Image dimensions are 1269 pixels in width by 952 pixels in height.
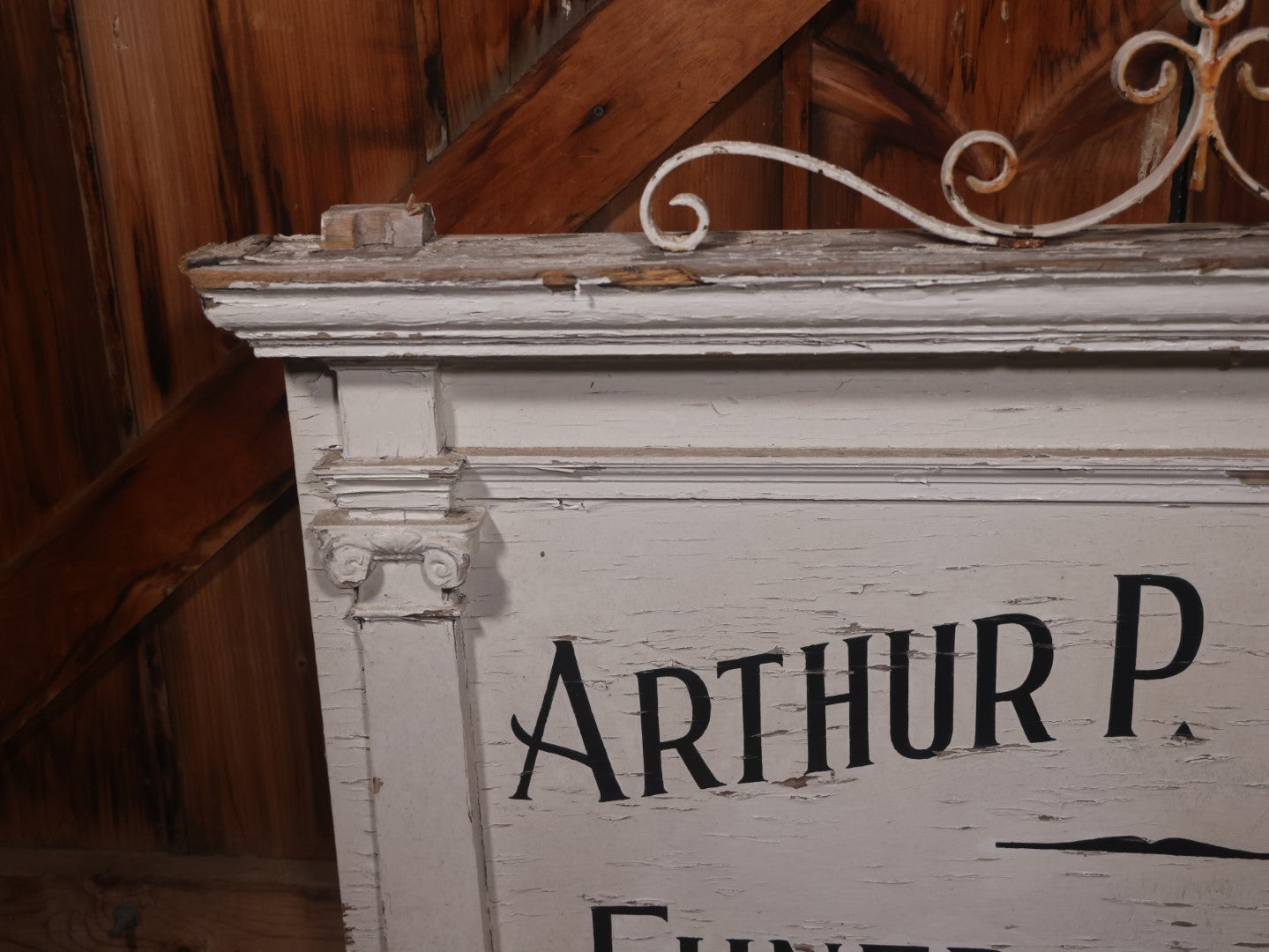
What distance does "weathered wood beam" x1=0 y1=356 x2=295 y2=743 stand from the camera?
103 cm

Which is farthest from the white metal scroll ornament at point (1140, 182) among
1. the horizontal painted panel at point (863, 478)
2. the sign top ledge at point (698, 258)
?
the horizontal painted panel at point (863, 478)

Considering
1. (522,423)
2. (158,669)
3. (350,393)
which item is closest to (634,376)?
(522,423)

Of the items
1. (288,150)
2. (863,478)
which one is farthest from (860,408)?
(288,150)

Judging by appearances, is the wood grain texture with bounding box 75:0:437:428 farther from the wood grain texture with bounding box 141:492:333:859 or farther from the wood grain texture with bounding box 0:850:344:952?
Result: the wood grain texture with bounding box 0:850:344:952

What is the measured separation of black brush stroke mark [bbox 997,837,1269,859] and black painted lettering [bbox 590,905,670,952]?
27cm

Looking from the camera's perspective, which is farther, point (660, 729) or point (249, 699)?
point (249, 699)

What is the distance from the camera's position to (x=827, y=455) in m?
0.71

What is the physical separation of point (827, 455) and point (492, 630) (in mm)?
264

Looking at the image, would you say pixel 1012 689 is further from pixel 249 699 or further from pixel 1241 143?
pixel 249 699

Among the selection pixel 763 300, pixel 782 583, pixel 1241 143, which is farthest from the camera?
pixel 1241 143

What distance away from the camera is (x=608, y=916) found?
83 cm

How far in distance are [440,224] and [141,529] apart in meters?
0.42

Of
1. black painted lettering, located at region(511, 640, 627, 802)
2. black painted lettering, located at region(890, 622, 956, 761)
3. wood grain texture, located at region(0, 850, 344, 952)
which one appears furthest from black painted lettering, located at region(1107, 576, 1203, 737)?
wood grain texture, located at region(0, 850, 344, 952)

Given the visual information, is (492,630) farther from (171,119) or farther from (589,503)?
(171,119)
